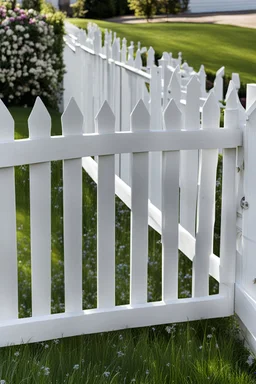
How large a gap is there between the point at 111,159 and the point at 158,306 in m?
0.69

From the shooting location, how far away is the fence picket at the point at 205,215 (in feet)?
9.45

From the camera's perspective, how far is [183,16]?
464 centimetres

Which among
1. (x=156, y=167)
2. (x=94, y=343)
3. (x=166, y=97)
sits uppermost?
(x=166, y=97)

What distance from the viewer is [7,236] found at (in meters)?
2.63

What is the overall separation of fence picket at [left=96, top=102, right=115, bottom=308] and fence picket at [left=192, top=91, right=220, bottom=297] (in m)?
0.41

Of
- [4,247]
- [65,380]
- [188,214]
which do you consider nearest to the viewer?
[65,380]

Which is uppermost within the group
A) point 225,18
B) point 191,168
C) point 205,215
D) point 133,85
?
point 225,18

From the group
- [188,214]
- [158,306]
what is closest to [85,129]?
[188,214]

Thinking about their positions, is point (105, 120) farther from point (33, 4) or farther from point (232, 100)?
point (33, 4)

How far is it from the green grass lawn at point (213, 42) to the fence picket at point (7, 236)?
2378 mm

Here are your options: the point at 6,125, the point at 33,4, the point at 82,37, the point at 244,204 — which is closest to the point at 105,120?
the point at 6,125

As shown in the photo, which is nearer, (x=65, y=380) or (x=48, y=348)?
(x=65, y=380)

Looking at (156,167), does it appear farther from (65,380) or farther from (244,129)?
(65,380)

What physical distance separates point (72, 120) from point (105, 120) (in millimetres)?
145
